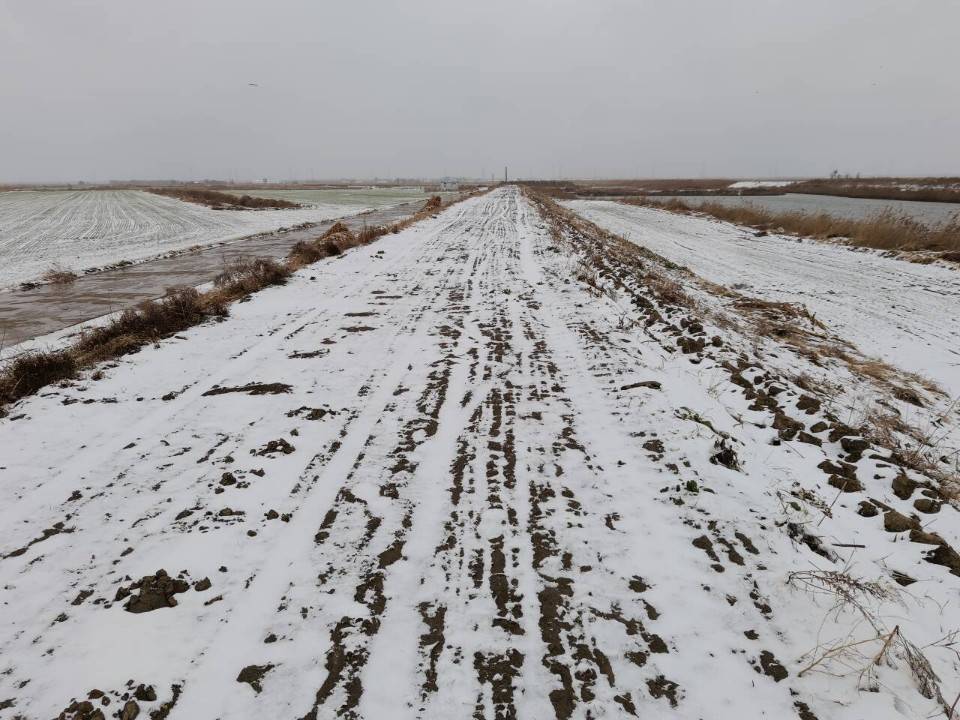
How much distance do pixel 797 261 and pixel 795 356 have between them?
9999 mm

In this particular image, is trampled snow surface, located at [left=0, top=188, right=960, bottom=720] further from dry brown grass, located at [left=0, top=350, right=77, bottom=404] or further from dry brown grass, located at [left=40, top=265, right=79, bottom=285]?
dry brown grass, located at [left=40, top=265, right=79, bottom=285]

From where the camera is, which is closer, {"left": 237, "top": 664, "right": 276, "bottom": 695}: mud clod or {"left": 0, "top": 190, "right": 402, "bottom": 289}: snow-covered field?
{"left": 237, "top": 664, "right": 276, "bottom": 695}: mud clod

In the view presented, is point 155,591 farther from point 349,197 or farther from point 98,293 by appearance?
point 349,197

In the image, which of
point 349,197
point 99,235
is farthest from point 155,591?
point 349,197

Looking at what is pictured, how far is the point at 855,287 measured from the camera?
11195 millimetres

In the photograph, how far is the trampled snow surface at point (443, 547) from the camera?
7.47 ft

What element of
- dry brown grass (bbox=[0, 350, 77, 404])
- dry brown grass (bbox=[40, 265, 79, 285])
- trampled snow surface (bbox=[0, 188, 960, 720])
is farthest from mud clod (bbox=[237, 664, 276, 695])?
dry brown grass (bbox=[40, 265, 79, 285])

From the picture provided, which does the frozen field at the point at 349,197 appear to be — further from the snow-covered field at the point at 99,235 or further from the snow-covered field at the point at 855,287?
the snow-covered field at the point at 855,287

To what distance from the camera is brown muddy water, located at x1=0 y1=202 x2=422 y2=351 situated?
8.81 m

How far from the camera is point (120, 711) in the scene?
2.14m

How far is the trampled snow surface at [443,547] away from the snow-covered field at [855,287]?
12.6 feet

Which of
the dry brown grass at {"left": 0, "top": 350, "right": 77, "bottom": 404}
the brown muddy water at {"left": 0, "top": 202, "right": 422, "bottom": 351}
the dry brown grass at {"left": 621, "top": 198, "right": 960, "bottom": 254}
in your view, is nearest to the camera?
the dry brown grass at {"left": 0, "top": 350, "right": 77, "bottom": 404}

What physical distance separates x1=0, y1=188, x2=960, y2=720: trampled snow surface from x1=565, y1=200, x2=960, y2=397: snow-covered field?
3841 mm

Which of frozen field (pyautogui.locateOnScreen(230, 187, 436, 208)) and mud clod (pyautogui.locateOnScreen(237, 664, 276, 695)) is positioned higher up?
frozen field (pyautogui.locateOnScreen(230, 187, 436, 208))
